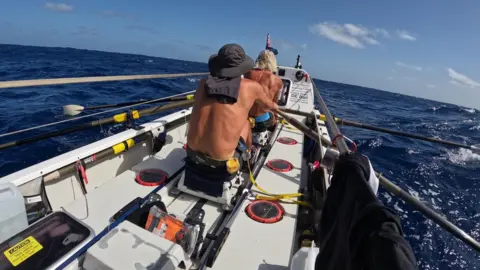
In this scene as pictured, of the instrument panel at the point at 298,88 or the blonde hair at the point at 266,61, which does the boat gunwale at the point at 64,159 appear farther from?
the instrument panel at the point at 298,88

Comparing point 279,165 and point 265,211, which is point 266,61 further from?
point 265,211

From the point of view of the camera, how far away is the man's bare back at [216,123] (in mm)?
2930

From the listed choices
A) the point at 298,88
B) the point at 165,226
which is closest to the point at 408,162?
the point at 298,88

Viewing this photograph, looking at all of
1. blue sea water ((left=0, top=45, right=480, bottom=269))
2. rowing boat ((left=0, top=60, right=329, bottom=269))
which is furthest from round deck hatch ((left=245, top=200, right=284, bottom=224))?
blue sea water ((left=0, top=45, right=480, bottom=269))

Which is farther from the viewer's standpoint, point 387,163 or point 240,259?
point 387,163

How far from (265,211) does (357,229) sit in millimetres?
2026

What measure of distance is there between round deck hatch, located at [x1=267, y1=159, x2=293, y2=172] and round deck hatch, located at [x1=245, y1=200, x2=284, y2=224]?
3.08 ft

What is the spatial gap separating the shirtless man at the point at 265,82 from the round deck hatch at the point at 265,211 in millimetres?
2184

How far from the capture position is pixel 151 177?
11.2 ft

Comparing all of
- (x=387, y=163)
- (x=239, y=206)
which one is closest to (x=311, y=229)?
(x=239, y=206)

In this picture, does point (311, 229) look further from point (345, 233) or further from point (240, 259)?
point (345, 233)

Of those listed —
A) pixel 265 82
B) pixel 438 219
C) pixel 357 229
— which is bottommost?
pixel 438 219

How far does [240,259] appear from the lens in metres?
2.35

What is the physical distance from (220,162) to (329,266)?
1.99 meters
